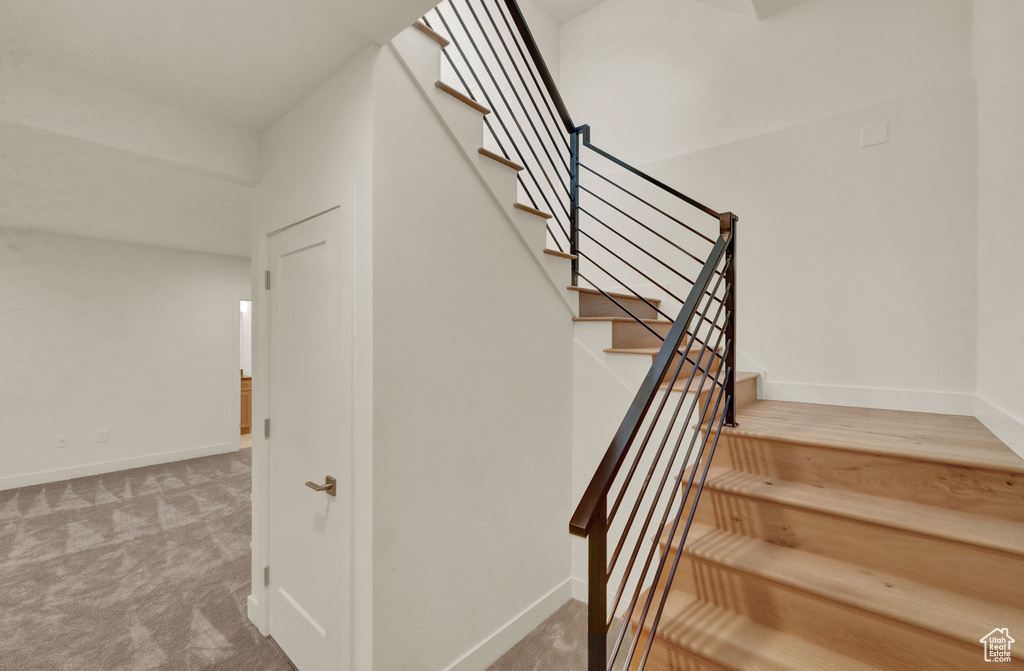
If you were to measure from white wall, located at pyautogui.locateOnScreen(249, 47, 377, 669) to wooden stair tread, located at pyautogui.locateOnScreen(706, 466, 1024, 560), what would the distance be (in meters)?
1.34

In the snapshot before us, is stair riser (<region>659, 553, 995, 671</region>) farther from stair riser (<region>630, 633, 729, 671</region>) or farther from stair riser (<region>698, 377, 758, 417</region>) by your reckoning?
stair riser (<region>698, 377, 758, 417</region>)

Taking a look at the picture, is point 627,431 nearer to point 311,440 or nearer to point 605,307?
point 311,440

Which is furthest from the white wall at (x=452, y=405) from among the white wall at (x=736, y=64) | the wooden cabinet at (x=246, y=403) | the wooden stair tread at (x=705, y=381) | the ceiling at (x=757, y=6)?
the wooden cabinet at (x=246, y=403)

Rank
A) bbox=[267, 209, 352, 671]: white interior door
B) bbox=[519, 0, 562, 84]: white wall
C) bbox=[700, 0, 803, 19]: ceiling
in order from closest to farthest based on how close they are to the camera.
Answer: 1. bbox=[267, 209, 352, 671]: white interior door
2. bbox=[700, 0, 803, 19]: ceiling
3. bbox=[519, 0, 562, 84]: white wall

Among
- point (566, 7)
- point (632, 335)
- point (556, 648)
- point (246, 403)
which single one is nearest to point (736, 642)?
point (556, 648)

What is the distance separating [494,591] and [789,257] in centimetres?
269

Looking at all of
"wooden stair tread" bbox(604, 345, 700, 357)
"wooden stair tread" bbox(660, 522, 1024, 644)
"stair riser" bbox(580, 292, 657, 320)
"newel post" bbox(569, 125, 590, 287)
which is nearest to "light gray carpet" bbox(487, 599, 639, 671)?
"wooden stair tread" bbox(660, 522, 1024, 644)

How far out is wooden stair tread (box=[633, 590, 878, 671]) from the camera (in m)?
1.20

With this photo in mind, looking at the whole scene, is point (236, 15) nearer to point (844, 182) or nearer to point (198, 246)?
point (844, 182)

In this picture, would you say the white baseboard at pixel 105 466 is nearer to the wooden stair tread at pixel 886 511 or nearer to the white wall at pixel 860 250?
the wooden stair tread at pixel 886 511

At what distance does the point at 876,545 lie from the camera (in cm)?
136

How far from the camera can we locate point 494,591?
6.94 feet

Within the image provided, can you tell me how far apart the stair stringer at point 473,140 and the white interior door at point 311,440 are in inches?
24.8

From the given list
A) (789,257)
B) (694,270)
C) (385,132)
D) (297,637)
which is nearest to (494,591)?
(297,637)
